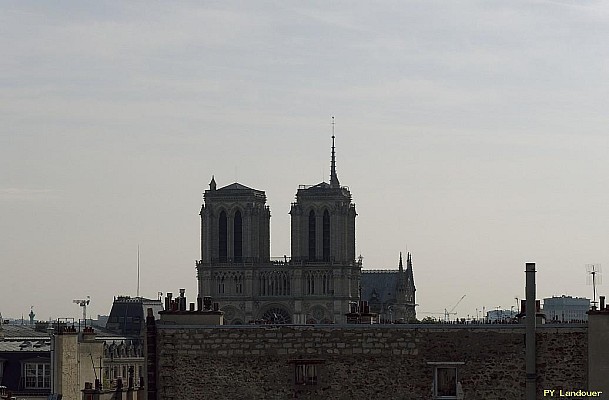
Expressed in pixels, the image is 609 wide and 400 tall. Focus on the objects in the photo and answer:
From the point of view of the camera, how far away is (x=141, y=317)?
536 ft

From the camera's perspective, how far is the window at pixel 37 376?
81250mm

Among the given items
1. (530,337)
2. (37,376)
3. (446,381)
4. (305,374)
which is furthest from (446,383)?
(37,376)

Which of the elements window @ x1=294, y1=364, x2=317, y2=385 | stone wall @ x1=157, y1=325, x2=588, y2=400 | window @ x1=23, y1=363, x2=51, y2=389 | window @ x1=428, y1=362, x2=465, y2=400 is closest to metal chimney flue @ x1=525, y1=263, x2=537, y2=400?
stone wall @ x1=157, y1=325, x2=588, y2=400

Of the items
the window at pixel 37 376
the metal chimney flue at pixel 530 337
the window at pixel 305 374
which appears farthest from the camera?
the window at pixel 37 376

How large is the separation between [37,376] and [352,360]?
46448 millimetres

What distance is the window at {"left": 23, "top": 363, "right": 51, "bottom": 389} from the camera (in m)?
81.2

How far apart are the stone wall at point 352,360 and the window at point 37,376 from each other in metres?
44.7

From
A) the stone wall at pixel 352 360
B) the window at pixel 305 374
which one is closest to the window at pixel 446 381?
the stone wall at pixel 352 360

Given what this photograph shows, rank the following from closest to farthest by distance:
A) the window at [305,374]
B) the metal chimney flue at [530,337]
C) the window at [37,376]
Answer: the metal chimney flue at [530,337] → the window at [305,374] → the window at [37,376]

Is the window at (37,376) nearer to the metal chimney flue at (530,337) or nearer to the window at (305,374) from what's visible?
the window at (305,374)

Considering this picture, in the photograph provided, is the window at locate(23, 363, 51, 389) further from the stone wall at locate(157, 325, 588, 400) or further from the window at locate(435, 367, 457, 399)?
the window at locate(435, 367, 457, 399)

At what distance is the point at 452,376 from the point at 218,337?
497 cm

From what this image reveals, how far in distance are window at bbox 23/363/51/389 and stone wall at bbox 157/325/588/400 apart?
147ft

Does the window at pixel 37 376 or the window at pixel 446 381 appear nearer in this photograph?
the window at pixel 446 381
